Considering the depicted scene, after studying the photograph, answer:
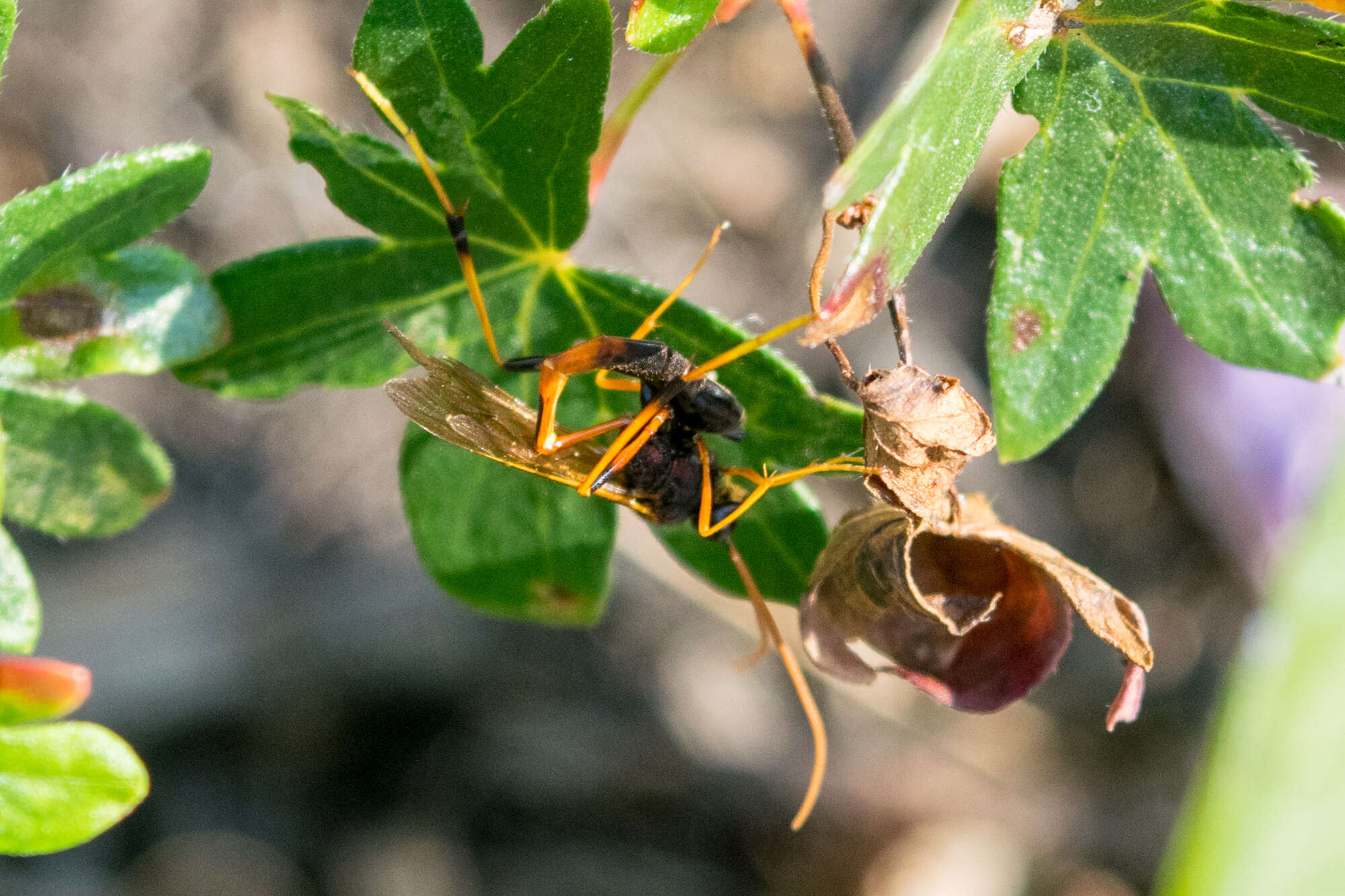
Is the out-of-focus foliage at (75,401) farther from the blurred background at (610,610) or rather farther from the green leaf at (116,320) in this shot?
the blurred background at (610,610)

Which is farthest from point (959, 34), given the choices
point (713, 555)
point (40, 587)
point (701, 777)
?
point (40, 587)

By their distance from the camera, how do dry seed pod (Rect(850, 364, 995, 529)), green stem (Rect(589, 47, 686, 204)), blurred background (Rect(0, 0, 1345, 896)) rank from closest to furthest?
dry seed pod (Rect(850, 364, 995, 529)) < green stem (Rect(589, 47, 686, 204)) < blurred background (Rect(0, 0, 1345, 896))

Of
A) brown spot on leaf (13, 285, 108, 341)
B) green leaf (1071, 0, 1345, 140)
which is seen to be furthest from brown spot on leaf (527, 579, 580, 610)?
green leaf (1071, 0, 1345, 140)

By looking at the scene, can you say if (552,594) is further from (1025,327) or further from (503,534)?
(1025,327)

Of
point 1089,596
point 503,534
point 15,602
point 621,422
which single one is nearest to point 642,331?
point 621,422

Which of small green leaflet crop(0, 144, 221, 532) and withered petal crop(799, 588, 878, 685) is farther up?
small green leaflet crop(0, 144, 221, 532)

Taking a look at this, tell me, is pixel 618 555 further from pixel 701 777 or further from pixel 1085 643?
pixel 1085 643

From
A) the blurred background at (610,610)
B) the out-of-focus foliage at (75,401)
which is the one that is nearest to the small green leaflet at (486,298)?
the out-of-focus foliage at (75,401)

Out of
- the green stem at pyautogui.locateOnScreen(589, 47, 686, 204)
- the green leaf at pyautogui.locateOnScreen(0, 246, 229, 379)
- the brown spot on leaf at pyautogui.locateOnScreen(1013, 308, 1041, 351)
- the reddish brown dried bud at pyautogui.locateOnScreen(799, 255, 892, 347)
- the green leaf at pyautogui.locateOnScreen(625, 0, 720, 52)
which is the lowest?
the green leaf at pyautogui.locateOnScreen(0, 246, 229, 379)

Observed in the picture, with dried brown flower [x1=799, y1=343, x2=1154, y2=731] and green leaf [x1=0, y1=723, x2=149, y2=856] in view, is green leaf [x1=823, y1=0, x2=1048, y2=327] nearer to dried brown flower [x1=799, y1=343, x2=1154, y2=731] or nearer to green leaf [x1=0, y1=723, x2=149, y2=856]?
dried brown flower [x1=799, y1=343, x2=1154, y2=731]
